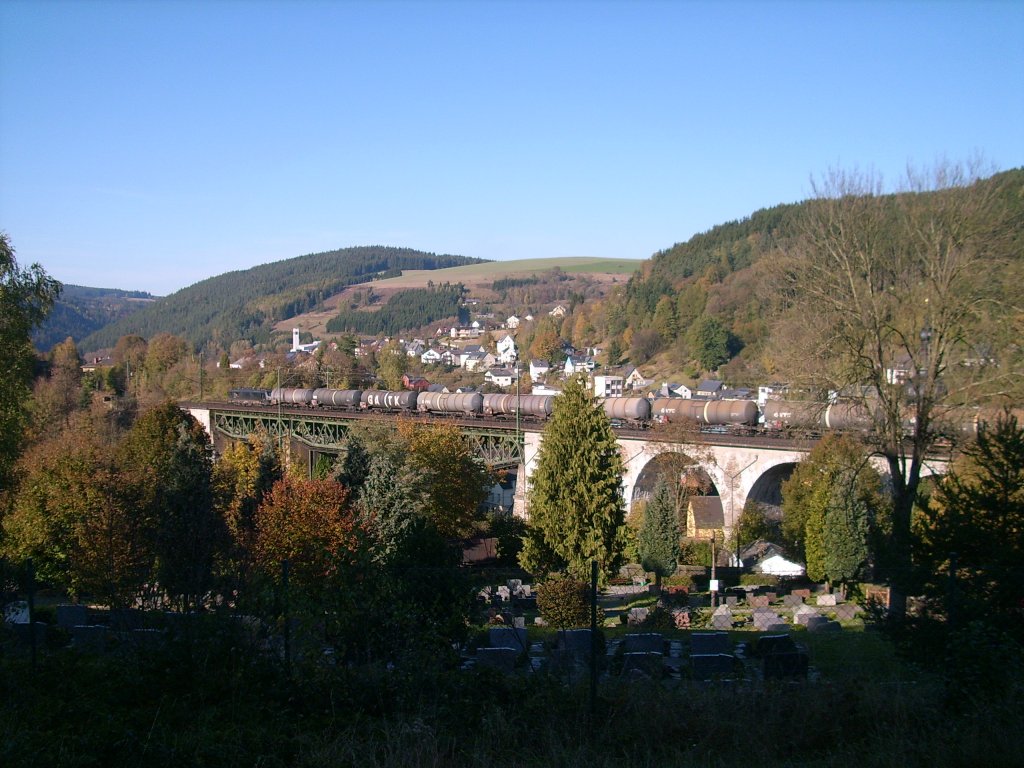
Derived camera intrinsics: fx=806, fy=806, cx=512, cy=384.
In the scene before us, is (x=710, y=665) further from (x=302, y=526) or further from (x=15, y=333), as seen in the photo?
(x=15, y=333)

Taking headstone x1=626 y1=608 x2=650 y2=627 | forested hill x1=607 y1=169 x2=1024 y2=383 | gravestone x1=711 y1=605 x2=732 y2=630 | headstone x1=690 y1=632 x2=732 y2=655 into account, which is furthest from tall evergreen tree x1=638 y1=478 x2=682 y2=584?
forested hill x1=607 y1=169 x2=1024 y2=383

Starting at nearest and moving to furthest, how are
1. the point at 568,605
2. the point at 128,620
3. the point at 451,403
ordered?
the point at 128,620 → the point at 568,605 → the point at 451,403

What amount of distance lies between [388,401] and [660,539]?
3247 centimetres

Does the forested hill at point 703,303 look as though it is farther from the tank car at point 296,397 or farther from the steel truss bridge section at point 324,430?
the tank car at point 296,397

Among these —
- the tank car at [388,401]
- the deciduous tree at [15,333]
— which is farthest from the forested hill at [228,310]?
the deciduous tree at [15,333]

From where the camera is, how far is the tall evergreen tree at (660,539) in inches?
957

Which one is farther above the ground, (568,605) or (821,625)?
(568,605)

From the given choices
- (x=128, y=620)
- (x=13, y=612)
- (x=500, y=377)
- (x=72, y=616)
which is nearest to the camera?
(x=128, y=620)

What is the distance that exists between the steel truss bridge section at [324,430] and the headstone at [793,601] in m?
15.7

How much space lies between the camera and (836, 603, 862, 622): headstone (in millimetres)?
16703

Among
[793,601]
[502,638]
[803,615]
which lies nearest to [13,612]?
[502,638]

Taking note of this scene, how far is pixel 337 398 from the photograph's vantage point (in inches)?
2231

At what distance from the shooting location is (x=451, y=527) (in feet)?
89.4

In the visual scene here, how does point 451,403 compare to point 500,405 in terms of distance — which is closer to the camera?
point 500,405
